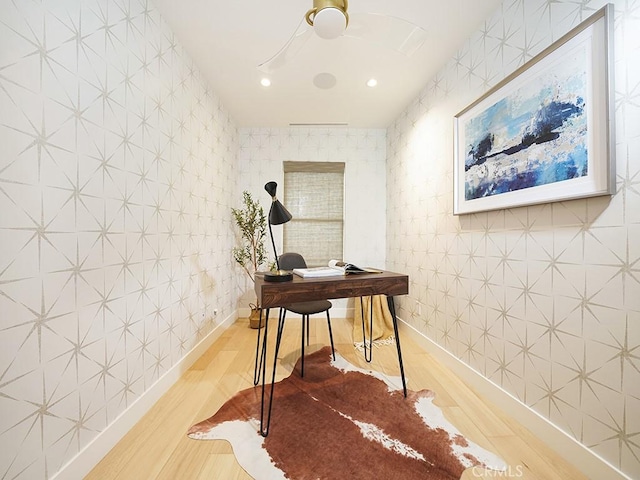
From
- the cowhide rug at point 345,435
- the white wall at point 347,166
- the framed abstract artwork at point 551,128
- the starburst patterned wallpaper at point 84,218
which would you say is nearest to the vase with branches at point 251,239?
the white wall at point 347,166

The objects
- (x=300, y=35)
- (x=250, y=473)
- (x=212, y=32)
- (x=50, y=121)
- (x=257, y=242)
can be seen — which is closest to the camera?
(x=50, y=121)

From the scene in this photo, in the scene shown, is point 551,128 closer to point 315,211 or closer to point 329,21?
point 329,21

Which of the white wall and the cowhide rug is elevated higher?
the white wall

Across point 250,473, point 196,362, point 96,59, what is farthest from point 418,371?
point 96,59

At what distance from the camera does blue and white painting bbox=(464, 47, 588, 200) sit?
114 centimetres

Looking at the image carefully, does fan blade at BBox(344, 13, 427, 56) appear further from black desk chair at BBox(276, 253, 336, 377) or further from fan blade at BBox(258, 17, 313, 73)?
black desk chair at BBox(276, 253, 336, 377)

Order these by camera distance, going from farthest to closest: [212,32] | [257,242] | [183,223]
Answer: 1. [257,242]
2. [183,223]
3. [212,32]

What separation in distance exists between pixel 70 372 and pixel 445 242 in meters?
2.45

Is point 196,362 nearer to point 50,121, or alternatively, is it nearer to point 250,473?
point 250,473

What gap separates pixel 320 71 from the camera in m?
2.22

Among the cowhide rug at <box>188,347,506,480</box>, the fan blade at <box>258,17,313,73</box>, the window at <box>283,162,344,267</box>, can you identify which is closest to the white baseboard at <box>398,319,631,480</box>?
the cowhide rug at <box>188,347,506,480</box>

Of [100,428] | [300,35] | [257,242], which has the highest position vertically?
[300,35]

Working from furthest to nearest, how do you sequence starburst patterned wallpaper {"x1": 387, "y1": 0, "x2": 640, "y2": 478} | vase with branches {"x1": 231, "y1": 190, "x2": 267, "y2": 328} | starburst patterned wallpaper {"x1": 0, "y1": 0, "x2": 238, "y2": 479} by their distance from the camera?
vase with branches {"x1": 231, "y1": 190, "x2": 267, "y2": 328} < starburst patterned wallpaper {"x1": 387, "y1": 0, "x2": 640, "y2": 478} < starburst patterned wallpaper {"x1": 0, "y1": 0, "x2": 238, "y2": 479}

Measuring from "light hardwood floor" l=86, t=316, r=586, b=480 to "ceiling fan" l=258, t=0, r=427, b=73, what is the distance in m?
1.99
